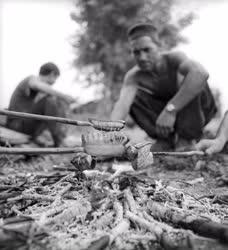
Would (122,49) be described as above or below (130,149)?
above

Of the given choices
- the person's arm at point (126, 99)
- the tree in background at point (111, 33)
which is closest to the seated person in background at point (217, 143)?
the person's arm at point (126, 99)

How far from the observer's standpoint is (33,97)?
435cm

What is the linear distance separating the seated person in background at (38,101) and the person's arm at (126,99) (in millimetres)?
808

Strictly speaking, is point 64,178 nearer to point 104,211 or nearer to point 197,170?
point 104,211

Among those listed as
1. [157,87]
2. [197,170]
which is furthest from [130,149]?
[157,87]

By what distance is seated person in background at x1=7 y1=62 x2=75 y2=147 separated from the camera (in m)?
4.19

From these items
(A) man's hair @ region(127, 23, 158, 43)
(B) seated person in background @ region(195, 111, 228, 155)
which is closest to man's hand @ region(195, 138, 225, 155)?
(B) seated person in background @ region(195, 111, 228, 155)

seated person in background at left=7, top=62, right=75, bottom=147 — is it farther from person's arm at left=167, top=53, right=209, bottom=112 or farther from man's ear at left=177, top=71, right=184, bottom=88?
person's arm at left=167, top=53, right=209, bottom=112

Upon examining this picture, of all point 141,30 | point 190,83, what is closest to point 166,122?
point 190,83

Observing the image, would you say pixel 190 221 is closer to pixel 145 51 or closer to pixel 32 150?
pixel 32 150

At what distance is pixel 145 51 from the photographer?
148 inches

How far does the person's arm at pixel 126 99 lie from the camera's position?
3.94 metres

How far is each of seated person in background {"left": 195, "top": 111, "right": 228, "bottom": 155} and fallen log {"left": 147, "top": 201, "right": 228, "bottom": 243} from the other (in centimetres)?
119

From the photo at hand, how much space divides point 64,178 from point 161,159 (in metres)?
1.61
